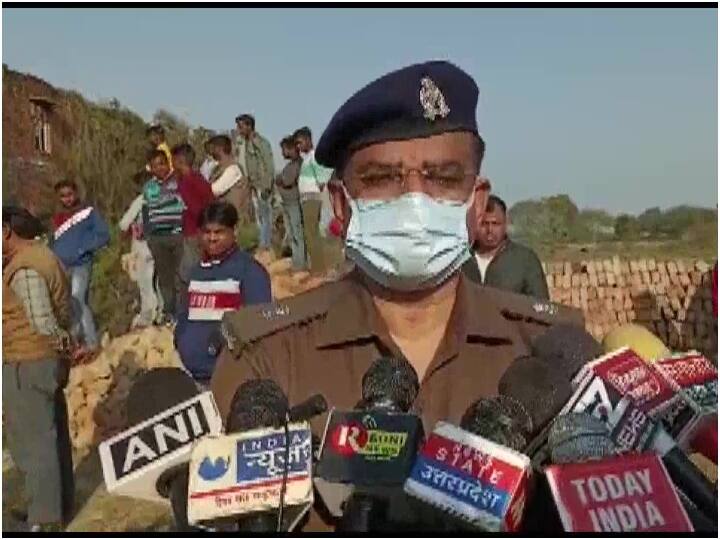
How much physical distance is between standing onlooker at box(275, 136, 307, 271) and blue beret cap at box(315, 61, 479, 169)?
7.25 metres

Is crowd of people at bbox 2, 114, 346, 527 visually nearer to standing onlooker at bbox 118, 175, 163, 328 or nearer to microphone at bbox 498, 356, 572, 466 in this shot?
standing onlooker at bbox 118, 175, 163, 328

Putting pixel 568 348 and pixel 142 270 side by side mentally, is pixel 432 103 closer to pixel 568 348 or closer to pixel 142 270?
pixel 568 348

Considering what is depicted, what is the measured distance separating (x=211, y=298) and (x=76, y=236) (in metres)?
2.92

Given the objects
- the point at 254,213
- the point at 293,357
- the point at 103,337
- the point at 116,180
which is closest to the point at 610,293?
the point at 254,213

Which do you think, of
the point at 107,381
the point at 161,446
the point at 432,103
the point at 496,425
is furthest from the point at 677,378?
the point at 107,381

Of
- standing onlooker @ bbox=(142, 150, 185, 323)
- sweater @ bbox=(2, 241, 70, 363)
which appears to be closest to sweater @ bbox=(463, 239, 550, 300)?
sweater @ bbox=(2, 241, 70, 363)

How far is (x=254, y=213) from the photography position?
10727 millimetres

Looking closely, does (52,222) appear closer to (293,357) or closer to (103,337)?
(103,337)

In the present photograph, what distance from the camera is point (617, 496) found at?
162 cm

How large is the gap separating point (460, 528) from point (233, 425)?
36 centimetres

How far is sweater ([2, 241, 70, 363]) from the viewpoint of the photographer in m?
5.16

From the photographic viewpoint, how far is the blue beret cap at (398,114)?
2252 mm

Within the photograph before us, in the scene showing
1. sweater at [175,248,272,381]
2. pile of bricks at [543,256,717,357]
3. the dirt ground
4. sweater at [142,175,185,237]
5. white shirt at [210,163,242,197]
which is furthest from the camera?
pile of bricks at [543,256,717,357]

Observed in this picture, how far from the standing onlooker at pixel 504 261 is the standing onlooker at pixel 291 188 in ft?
12.9
